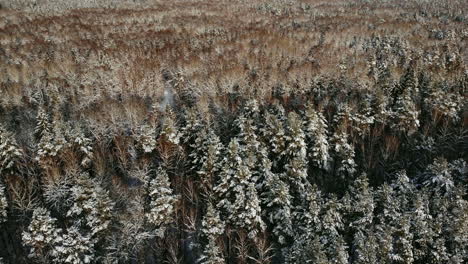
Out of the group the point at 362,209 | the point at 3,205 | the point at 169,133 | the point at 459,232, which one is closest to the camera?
the point at 3,205

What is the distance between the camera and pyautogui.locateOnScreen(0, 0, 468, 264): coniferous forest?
58.2 feet

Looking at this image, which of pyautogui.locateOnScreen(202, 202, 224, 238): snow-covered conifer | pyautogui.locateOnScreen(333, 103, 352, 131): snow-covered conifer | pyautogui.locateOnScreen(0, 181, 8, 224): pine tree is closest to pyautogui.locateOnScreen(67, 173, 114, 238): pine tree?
pyautogui.locateOnScreen(0, 181, 8, 224): pine tree

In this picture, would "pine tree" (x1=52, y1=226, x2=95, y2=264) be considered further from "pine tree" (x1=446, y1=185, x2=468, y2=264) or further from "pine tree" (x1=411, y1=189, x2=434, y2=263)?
"pine tree" (x1=446, y1=185, x2=468, y2=264)

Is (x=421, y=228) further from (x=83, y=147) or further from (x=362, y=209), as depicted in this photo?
(x=83, y=147)

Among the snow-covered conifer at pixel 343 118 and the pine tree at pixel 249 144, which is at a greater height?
the snow-covered conifer at pixel 343 118

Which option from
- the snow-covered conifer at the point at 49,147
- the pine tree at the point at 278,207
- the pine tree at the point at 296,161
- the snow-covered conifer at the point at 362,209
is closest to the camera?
the snow-covered conifer at the point at 362,209

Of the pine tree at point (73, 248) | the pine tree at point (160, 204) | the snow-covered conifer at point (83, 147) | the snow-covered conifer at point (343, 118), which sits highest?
the snow-covered conifer at point (343, 118)

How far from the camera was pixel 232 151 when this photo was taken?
19078 millimetres

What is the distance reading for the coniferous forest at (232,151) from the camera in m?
17.7

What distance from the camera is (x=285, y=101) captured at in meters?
26.1

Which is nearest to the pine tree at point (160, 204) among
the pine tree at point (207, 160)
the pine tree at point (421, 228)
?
the pine tree at point (207, 160)

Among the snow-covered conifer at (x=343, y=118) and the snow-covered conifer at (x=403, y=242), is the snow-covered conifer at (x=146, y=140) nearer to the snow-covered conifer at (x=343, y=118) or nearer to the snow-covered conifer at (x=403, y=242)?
the snow-covered conifer at (x=343, y=118)

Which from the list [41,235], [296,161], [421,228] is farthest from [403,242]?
[41,235]

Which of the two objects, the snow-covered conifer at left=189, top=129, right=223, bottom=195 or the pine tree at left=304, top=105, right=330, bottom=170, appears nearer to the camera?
the snow-covered conifer at left=189, top=129, right=223, bottom=195
